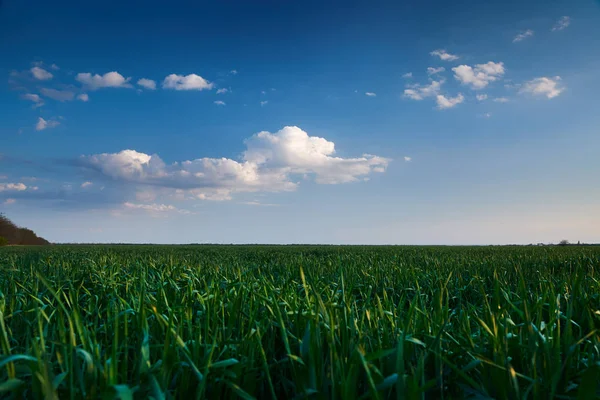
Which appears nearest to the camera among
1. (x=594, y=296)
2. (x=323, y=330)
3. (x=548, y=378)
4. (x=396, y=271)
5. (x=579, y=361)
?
(x=548, y=378)

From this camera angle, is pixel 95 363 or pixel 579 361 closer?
pixel 95 363

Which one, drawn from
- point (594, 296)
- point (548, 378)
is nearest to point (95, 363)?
point (548, 378)

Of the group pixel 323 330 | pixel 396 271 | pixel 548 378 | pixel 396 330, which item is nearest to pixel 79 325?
pixel 323 330

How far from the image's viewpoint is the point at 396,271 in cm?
719

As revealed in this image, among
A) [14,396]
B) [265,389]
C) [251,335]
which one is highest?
[251,335]

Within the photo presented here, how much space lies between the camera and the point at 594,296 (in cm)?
456

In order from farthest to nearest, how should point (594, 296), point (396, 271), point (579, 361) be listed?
point (396, 271) < point (594, 296) < point (579, 361)

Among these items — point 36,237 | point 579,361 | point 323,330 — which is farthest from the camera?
point 36,237

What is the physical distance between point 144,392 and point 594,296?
4.86 meters

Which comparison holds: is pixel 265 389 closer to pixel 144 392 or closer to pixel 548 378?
pixel 144 392

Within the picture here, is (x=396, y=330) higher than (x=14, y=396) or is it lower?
higher

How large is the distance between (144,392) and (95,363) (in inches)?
10.2

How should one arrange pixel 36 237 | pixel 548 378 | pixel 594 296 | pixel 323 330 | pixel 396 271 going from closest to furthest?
1. pixel 548 378
2. pixel 323 330
3. pixel 594 296
4. pixel 396 271
5. pixel 36 237

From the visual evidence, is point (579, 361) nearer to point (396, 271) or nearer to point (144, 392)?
point (144, 392)
